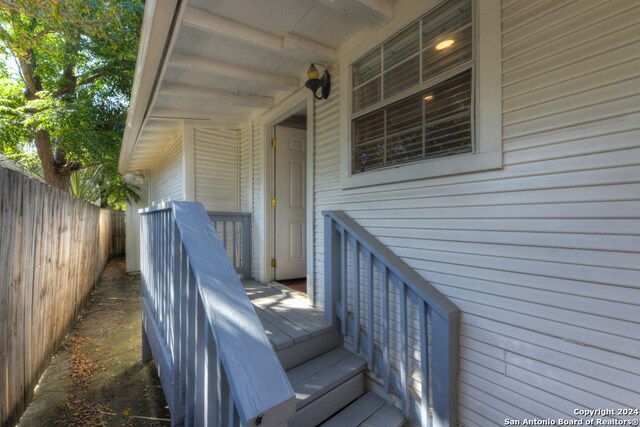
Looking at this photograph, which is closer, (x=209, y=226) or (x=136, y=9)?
(x=209, y=226)

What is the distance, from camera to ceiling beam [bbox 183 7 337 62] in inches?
79.5

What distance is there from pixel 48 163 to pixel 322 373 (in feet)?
35.6

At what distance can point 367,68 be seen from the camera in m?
2.47

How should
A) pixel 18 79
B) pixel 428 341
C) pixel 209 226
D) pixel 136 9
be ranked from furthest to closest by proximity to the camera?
pixel 18 79 < pixel 136 9 < pixel 428 341 < pixel 209 226

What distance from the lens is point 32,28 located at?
6852 millimetres

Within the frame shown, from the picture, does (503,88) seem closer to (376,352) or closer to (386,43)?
(386,43)

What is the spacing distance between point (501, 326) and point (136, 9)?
8.22 metres

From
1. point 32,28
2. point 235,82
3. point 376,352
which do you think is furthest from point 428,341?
point 32,28

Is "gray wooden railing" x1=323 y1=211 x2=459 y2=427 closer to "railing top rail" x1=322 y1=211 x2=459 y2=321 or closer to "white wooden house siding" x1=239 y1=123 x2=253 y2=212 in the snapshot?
"railing top rail" x1=322 y1=211 x2=459 y2=321

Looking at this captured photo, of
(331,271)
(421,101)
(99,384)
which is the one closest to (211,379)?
(331,271)

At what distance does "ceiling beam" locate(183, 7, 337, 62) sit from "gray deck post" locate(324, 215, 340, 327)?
149 centimetres

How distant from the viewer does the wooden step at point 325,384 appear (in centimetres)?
174

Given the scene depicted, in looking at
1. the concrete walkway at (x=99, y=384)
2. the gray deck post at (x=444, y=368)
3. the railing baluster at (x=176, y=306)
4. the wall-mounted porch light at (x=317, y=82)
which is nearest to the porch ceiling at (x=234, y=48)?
the wall-mounted porch light at (x=317, y=82)

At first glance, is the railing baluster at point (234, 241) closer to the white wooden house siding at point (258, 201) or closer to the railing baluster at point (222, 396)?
the white wooden house siding at point (258, 201)
